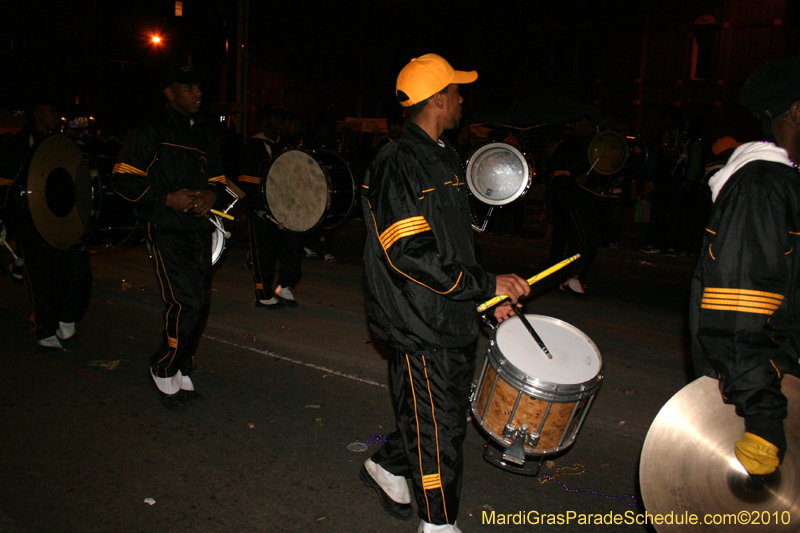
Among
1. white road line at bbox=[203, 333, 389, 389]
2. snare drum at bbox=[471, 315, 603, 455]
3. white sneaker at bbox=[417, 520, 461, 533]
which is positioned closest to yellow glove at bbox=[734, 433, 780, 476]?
snare drum at bbox=[471, 315, 603, 455]

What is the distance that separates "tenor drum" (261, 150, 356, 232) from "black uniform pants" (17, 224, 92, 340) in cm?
185

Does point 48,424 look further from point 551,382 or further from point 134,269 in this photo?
point 134,269

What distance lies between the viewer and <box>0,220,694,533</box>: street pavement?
9.98ft

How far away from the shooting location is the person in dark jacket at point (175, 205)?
3.93m

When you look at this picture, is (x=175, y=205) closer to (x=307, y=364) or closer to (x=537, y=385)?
(x=307, y=364)

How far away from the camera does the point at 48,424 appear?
3879 millimetres

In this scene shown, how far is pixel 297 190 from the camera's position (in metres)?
5.95

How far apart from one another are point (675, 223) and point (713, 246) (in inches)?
429

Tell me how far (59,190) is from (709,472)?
4.79 metres

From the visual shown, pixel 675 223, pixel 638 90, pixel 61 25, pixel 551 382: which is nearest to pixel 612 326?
pixel 551 382

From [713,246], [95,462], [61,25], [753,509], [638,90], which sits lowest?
[95,462]

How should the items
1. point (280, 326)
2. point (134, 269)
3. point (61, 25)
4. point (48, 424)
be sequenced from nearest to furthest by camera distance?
point (48, 424) < point (280, 326) < point (134, 269) < point (61, 25)

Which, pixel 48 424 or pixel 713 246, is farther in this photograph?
pixel 48 424

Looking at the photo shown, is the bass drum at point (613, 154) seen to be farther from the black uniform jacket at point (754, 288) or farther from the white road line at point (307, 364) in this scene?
the black uniform jacket at point (754, 288)
